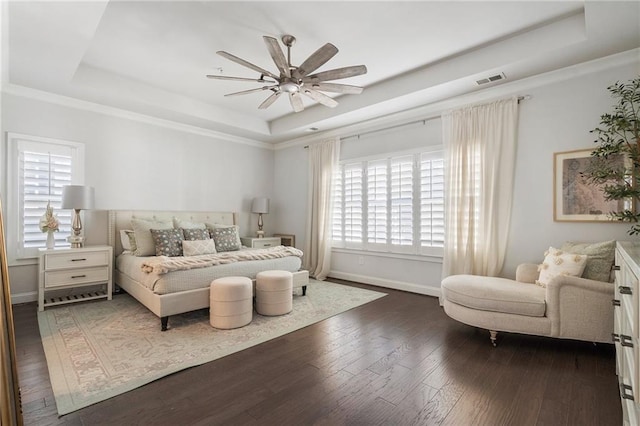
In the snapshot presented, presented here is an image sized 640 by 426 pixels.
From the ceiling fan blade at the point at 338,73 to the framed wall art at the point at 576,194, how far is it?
8.10ft

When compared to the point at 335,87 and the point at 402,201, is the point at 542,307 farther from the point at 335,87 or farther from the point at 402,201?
the point at 335,87

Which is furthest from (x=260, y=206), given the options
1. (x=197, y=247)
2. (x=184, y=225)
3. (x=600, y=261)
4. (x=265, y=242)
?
(x=600, y=261)

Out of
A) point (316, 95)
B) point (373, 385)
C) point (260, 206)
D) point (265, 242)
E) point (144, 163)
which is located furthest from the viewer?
point (260, 206)

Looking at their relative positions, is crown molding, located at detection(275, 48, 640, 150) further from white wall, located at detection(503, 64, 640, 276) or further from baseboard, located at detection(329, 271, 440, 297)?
baseboard, located at detection(329, 271, 440, 297)

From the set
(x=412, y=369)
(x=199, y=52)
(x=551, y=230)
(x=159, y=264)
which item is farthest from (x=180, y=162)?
(x=551, y=230)

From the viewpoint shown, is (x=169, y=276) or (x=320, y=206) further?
(x=320, y=206)

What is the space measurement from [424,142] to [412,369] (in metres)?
3.28

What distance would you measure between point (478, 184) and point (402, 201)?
1.16 m

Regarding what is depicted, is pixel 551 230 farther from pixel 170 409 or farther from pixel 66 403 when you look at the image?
pixel 66 403

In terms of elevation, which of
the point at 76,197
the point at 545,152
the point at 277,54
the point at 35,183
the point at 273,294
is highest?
the point at 277,54

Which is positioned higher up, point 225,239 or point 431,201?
point 431,201

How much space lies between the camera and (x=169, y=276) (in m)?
3.10

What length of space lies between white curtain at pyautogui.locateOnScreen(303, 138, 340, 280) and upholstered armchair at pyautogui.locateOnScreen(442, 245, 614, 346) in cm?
286

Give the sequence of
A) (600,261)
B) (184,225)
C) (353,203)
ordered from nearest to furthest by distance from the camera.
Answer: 1. (600,261)
2. (184,225)
3. (353,203)
